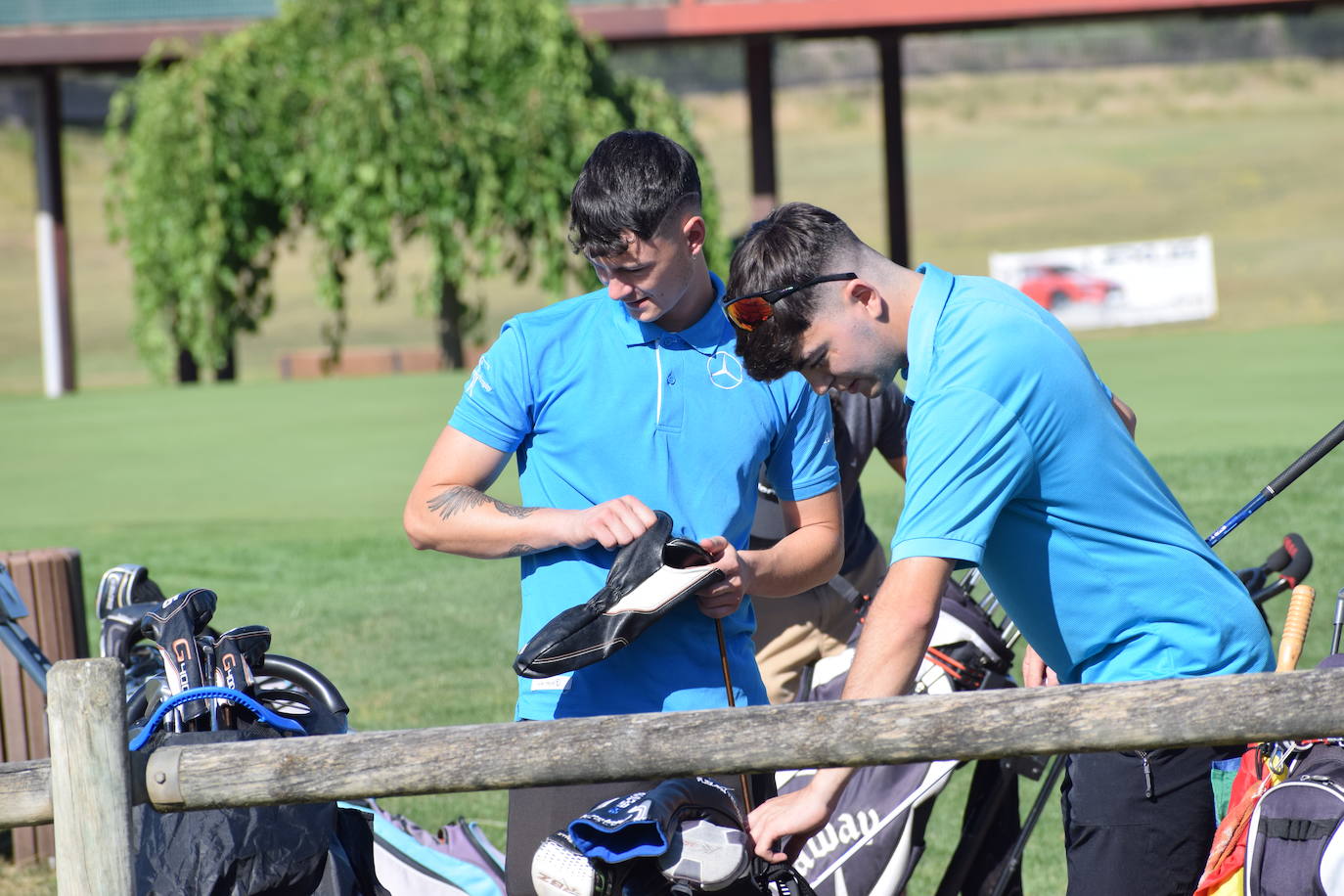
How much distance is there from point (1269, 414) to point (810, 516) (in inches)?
358

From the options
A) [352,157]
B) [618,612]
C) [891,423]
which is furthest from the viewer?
[352,157]

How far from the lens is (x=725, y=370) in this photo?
9.73 feet

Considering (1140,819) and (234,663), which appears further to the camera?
(234,663)

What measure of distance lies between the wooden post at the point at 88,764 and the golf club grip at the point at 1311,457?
85.3 inches

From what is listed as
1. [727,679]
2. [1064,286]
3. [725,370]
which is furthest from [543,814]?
[1064,286]

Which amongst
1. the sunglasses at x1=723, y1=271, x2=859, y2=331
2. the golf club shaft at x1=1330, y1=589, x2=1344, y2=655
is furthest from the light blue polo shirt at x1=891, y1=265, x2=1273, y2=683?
the golf club shaft at x1=1330, y1=589, x2=1344, y2=655

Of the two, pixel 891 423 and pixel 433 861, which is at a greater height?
pixel 891 423

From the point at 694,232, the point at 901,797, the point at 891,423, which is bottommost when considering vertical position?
the point at 901,797

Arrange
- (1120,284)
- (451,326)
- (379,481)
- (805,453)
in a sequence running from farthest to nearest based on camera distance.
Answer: (1120,284)
(451,326)
(379,481)
(805,453)

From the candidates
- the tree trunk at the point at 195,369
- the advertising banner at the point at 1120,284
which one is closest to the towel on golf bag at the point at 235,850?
the tree trunk at the point at 195,369

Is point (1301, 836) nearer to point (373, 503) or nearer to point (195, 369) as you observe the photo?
point (373, 503)

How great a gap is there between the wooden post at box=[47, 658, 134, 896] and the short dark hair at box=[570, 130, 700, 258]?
1.05 m

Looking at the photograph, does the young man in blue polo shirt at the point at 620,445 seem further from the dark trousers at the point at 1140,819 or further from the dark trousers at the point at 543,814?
the dark trousers at the point at 1140,819

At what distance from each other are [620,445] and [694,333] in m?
0.25
